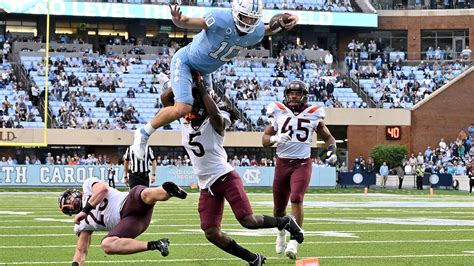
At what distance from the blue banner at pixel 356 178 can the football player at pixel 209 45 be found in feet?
110

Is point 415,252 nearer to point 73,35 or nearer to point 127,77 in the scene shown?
point 127,77

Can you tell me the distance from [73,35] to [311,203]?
28894mm

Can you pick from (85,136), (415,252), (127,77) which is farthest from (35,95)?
(415,252)

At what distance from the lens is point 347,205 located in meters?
26.6

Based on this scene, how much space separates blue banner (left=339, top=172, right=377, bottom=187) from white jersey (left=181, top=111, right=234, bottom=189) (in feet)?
109

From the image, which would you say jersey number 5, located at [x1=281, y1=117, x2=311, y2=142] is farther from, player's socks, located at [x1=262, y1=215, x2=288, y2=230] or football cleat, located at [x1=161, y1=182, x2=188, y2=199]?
football cleat, located at [x1=161, y1=182, x2=188, y2=199]

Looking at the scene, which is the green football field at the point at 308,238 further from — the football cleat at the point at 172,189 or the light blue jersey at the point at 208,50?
the light blue jersey at the point at 208,50

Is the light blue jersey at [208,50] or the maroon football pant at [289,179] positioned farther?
the maroon football pant at [289,179]

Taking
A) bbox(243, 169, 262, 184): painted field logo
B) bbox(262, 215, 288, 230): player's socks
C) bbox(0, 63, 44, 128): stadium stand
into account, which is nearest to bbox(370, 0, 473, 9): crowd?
bbox(243, 169, 262, 184): painted field logo

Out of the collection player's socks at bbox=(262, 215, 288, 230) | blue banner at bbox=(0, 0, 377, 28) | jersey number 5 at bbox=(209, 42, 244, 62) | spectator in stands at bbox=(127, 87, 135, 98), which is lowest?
player's socks at bbox=(262, 215, 288, 230)

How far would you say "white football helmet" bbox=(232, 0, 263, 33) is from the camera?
10094 millimetres

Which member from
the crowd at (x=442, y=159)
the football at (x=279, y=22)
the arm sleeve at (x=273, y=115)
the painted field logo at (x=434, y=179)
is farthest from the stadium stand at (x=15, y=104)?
the football at (x=279, y=22)

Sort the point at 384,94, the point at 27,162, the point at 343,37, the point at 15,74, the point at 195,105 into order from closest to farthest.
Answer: the point at 195,105 < the point at 27,162 < the point at 15,74 < the point at 384,94 < the point at 343,37

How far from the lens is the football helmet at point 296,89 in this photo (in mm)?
13062
